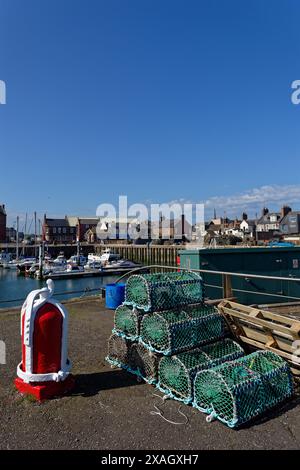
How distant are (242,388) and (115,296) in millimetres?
6817

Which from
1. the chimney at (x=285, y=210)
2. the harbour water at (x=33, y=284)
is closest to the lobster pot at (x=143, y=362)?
the harbour water at (x=33, y=284)

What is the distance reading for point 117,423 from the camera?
3.99 metres

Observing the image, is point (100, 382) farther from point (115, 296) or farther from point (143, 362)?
point (115, 296)

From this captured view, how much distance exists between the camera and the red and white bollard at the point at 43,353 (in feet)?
15.3

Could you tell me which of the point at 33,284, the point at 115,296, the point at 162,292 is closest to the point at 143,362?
the point at 162,292

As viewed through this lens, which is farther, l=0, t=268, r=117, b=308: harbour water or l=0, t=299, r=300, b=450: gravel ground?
l=0, t=268, r=117, b=308: harbour water

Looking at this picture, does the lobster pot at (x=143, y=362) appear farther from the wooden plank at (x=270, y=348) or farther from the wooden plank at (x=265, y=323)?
the wooden plank at (x=270, y=348)

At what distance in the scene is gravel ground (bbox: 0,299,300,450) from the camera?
3580 millimetres

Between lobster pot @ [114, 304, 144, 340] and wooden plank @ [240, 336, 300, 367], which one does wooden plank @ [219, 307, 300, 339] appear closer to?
wooden plank @ [240, 336, 300, 367]

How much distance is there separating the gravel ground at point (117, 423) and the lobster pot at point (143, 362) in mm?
143

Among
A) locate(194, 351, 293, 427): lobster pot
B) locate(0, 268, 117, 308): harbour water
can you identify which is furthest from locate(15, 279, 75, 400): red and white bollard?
locate(0, 268, 117, 308): harbour water

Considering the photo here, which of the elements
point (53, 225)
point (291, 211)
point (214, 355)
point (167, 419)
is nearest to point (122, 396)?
point (167, 419)

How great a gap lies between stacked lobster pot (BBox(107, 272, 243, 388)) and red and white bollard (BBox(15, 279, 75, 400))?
110 centimetres
